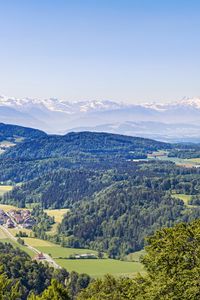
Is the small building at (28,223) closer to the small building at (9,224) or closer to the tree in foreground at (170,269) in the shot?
the small building at (9,224)

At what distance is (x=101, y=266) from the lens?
401 ft

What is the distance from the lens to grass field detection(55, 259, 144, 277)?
114m

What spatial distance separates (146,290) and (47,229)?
5238 inches

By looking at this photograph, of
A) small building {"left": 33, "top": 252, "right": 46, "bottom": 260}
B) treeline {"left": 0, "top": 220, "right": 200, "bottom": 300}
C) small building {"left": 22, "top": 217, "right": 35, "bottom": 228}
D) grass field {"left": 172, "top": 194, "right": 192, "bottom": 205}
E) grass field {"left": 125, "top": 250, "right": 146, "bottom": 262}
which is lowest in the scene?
grass field {"left": 125, "top": 250, "right": 146, "bottom": 262}

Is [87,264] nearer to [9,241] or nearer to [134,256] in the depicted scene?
[134,256]

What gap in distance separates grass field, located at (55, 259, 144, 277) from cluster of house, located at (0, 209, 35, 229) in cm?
4986

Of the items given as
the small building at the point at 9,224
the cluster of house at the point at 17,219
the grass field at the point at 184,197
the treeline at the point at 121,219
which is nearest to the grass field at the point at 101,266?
the treeline at the point at 121,219

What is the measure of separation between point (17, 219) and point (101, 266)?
67.3 m

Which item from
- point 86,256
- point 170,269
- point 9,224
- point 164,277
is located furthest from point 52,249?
point 164,277

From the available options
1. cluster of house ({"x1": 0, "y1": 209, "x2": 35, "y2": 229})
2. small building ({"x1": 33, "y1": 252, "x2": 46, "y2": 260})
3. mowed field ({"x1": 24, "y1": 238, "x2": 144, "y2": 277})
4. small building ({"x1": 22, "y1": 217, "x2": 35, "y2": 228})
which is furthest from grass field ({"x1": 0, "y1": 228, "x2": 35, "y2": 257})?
small building ({"x1": 22, "y1": 217, "x2": 35, "y2": 228})

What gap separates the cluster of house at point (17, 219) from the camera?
576 ft

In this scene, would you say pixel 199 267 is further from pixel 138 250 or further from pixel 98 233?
pixel 98 233

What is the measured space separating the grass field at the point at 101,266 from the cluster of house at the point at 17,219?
4986 cm

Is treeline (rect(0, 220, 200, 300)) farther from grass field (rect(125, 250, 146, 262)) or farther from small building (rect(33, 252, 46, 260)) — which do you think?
grass field (rect(125, 250, 146, 262))
